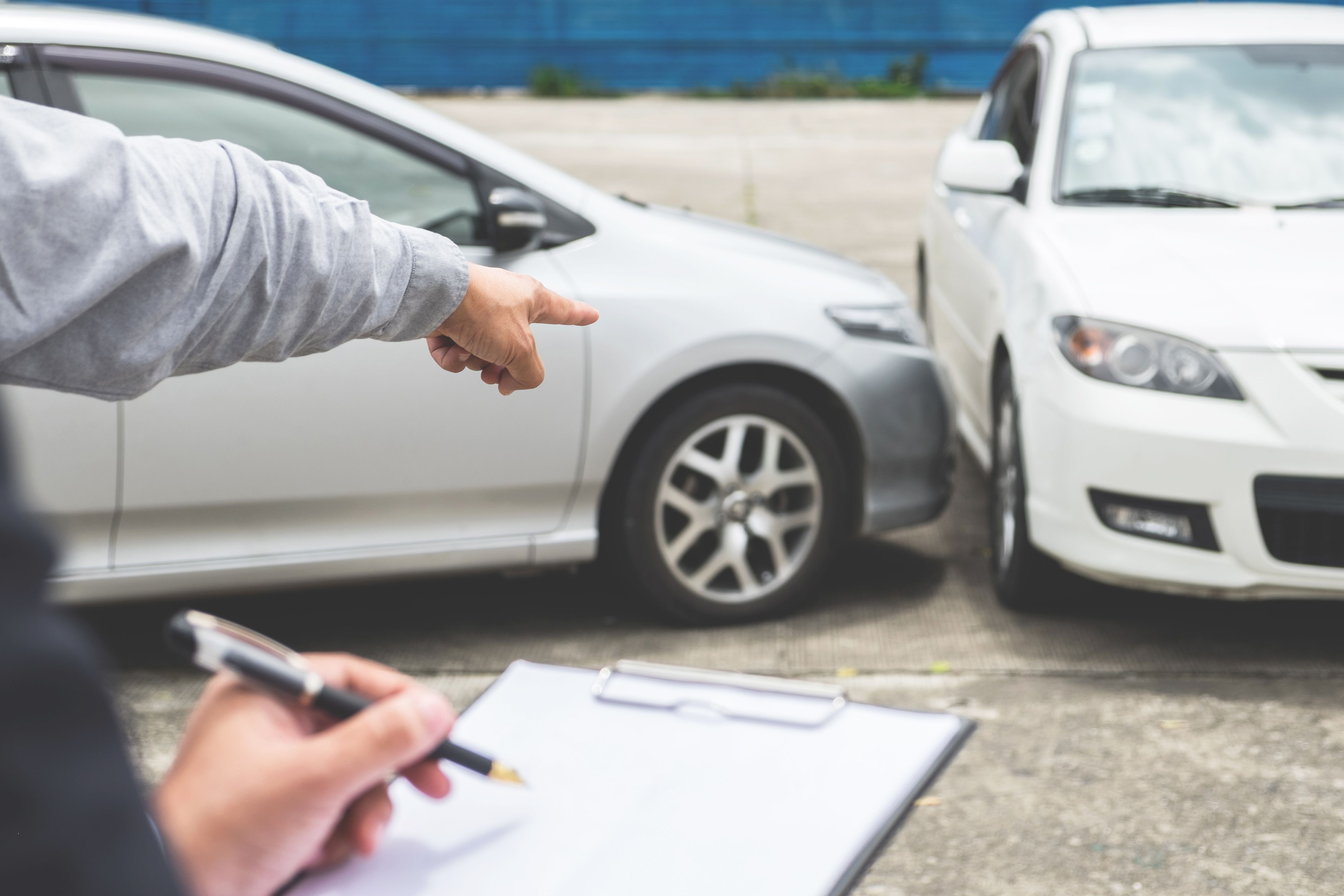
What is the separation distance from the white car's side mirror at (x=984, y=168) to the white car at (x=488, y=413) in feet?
1.85

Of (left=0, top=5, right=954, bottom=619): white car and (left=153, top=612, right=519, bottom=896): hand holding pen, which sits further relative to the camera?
(left=0, top=5, right=954, bottom=619): white car

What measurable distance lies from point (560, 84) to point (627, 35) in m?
1.27

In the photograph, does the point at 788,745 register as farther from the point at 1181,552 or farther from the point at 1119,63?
the point at 1119,63

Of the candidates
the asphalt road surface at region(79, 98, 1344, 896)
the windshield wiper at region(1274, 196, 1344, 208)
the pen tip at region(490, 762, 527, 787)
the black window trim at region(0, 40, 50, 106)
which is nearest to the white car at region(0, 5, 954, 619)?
the black window trim at region(0, 40, 50, 106)

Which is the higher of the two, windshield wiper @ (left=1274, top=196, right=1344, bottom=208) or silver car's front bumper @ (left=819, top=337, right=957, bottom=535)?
windshield wiper @ (left=1274, top=196, right=1344, bottom=208)

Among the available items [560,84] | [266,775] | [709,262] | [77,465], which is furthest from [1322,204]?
[560,84]

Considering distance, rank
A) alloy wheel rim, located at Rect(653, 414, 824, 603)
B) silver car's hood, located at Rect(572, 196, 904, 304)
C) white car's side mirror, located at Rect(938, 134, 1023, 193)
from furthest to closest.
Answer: white car's side mirror, located at Rect(938, 134, 1023, 193), alloy wheel rim, located at Rect(653, 414, 824, 603), silver car's hood, located at Rect(572, 196, 904, 304)

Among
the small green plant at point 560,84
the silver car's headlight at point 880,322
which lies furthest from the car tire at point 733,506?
the small green plant at point 560,84

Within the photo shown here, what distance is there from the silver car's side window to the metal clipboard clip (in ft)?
5.50

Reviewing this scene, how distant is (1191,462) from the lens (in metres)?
3.41

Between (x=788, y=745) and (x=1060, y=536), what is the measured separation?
222 cm

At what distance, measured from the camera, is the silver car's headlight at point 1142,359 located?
3.43 m

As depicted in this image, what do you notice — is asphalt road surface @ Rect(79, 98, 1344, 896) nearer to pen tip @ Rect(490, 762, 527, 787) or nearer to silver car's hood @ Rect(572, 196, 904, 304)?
silver car's hood @ Rect(572, 196, 904, 304)

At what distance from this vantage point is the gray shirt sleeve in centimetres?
82
